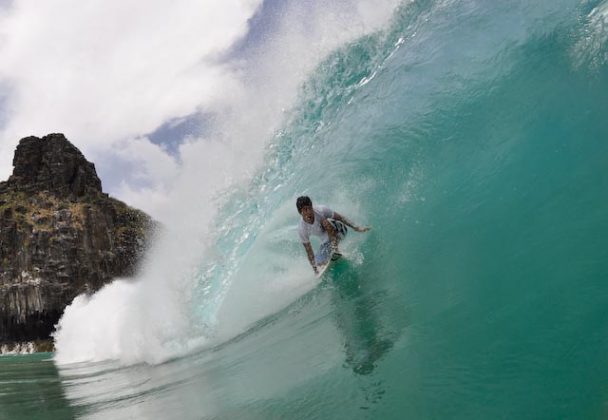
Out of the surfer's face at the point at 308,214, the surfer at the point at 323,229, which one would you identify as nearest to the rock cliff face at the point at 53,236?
the surfer at the point at 323,229

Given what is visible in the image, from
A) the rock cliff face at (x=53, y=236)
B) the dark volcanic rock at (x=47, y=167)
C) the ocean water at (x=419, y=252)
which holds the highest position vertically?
the dark volcanic rock at (x=47, y=167)

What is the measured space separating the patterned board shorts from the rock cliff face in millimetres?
68211

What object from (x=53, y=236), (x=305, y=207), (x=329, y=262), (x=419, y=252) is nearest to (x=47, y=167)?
(x=53, y=236)

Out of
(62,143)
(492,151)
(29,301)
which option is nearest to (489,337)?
(492,151)

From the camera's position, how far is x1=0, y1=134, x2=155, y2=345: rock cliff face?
214 feet

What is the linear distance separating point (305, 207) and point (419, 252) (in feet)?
6.39

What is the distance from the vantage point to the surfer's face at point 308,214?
7082mm

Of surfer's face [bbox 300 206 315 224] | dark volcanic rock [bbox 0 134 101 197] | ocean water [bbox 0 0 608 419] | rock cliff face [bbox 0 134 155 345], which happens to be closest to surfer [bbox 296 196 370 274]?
surfer's face [bbox 300 206 315 224]

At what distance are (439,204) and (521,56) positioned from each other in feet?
10.3

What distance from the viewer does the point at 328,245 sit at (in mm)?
7602

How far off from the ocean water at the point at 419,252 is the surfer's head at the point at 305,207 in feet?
2.92

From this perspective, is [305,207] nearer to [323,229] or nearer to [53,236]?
[323,229]

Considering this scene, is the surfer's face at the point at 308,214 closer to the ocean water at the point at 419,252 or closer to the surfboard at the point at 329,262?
the surfboard at the point at 329,262

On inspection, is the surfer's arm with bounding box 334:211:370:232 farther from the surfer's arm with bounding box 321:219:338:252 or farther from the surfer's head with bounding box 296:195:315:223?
the surfer's head with bounding box 296:195:315:223
